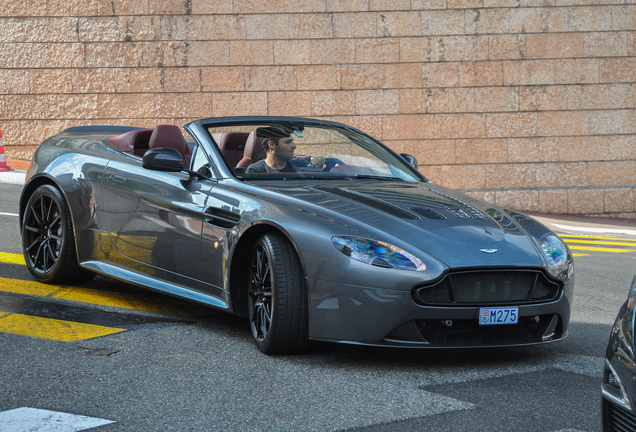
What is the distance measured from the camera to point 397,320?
13.6 feet

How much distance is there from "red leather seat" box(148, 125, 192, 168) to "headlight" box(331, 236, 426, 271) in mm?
2032

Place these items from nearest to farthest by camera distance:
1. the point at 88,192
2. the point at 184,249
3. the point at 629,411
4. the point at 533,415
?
the point at 629,411 → the point at 533,415 → the point at 184,249 → the point at 88,192

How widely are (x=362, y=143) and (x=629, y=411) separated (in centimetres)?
378

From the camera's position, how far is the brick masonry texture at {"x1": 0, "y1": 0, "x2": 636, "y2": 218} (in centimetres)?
1560

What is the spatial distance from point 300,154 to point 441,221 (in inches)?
53.0

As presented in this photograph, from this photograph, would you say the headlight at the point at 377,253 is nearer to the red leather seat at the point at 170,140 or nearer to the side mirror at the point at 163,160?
the side mirror at the point at 163,160

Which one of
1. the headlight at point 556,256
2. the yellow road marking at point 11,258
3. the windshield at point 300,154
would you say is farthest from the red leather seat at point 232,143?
the yellow road marking at point 11,258

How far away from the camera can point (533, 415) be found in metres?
3.61

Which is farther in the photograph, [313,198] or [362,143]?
[362,143]

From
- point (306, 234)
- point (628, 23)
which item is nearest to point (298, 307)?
point (306, 234)

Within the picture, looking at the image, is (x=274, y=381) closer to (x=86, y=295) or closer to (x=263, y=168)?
(x=263, y=168)

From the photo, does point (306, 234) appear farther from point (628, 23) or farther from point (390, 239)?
point (628, 23)

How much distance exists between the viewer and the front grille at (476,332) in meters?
4.25

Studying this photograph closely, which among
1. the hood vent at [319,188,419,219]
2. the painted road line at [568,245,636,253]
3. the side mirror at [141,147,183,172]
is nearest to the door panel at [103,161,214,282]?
the side mirror at [141,147,183,172]
